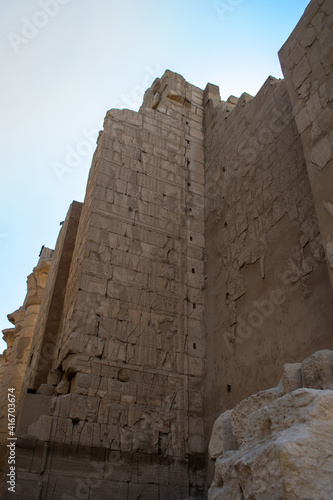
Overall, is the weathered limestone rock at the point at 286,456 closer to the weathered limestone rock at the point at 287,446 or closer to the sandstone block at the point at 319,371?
the weathered limestone rock at the point at 287,446

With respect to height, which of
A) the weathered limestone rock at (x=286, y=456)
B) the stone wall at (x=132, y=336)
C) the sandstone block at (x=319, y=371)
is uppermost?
the stone wall at (x=132, y=336)

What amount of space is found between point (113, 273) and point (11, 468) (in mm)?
3283

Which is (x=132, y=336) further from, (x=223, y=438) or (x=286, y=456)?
(x=286, y=456)

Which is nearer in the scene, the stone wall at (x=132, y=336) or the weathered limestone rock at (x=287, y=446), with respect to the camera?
the weathered limestone rock at (x=287, y=446)

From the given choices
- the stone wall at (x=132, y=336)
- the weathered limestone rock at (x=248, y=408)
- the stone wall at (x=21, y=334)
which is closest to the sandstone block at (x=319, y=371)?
the weathered limestone rock at (x=248, y=408)

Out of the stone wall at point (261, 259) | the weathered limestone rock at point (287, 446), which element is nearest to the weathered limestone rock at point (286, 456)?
the weathered limestone rock at point (287, 446)

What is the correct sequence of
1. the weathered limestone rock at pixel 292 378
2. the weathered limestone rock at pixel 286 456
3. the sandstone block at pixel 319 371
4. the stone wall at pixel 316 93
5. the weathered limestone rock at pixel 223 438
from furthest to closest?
the stone wall at pixel 316 93 < the weathered limestone rock at pixel 223 438 < the weathered limestone rock at pixel 292 378 < the sandstone block at pixel 319 371 < the weathered limestone rock at pixel 286 456

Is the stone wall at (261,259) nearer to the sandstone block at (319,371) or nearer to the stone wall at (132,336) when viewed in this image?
the stone wall at (132,336)

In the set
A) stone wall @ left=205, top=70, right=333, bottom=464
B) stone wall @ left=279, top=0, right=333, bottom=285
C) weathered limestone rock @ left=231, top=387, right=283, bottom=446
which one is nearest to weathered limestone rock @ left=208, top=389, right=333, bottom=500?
weathered limestone rock @ left=231, top=387, right=283, bottom=446

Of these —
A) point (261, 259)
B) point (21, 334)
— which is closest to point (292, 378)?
point (261, 259)

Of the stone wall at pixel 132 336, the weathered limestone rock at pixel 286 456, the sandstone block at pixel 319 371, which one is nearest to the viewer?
the weathered limestone rock at pixel 286 456

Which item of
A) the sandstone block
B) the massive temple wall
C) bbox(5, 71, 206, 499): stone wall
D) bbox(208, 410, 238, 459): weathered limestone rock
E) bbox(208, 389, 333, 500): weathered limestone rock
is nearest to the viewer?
bbox(208, 389, 333, 500): weathered limestone rock

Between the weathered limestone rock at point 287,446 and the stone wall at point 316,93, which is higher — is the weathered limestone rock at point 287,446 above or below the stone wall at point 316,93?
below

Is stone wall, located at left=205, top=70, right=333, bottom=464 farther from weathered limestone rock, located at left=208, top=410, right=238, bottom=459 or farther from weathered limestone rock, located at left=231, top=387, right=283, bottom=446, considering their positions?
weathered limestone rock, located at left=231, top=387, right=283, bottom=446
